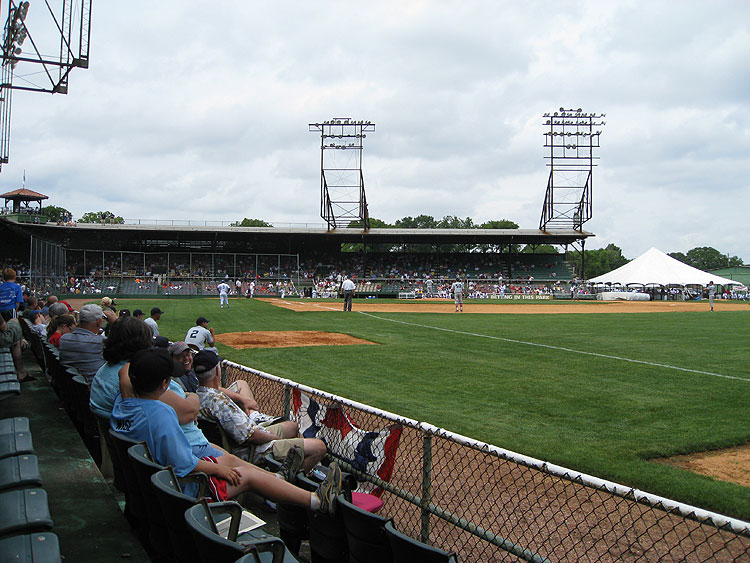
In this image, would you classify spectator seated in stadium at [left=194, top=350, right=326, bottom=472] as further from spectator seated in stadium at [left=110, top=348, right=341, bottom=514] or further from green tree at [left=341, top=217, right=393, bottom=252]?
green tree at [left=341, top=217, right=393, bottom=252]

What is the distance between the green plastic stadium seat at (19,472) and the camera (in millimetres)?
2945

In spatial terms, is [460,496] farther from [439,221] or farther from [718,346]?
[439,221]

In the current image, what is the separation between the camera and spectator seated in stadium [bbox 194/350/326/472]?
4.79 meters

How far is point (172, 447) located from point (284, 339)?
1379 cm

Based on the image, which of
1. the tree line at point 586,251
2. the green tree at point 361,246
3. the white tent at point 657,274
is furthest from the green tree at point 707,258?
the white tent at point 657,274

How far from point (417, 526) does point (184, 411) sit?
205 cm

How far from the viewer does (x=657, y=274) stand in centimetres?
5162

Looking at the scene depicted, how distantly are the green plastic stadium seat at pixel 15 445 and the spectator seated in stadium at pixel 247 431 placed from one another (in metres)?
1.61

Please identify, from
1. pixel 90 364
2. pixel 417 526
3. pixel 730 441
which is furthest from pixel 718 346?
pixel 90 364

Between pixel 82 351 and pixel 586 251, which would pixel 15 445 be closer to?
pixel 82 351

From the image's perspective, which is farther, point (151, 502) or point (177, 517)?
point (151, 502)

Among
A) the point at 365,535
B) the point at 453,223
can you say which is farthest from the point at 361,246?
the point at 365,535

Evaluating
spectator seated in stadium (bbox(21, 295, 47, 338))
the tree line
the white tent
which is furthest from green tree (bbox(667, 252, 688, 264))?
spectator seated in stadium (bbox(21, 295, 47, 338))

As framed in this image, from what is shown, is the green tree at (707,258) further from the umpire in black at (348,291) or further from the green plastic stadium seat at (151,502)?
the green plastic stadium seat at (151,502)
